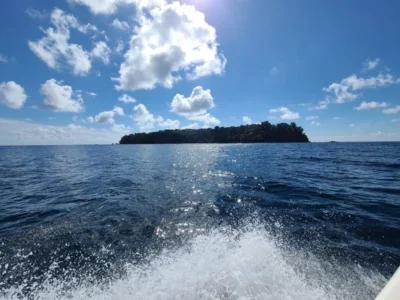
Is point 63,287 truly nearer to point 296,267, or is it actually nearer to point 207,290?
point 207,290

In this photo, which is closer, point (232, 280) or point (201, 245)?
point (232, 280)

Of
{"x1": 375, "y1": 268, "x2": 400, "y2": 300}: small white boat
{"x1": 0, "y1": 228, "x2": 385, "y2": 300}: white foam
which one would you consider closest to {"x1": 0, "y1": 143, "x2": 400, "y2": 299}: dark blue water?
{"x1": 0, "y1": 228, "x2": 385, "y2": 300}: white foam

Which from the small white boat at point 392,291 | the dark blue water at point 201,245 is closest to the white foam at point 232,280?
the dark blue water at point 201,245

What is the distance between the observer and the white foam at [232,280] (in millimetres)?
5250

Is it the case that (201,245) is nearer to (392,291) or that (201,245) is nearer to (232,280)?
(232,280)

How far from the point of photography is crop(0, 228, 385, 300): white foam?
17.2ft

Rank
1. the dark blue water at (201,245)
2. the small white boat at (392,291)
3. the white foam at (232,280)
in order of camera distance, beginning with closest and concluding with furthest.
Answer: the small white boat at (392,291) < the white foam at (232,280) < the dark blue water at (201,245)

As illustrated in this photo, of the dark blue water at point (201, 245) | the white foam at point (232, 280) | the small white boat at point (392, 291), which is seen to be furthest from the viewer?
the dark blue water at point (201, 245)

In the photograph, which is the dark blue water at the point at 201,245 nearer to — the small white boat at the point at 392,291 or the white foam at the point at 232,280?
the white foam at the point at 232,280

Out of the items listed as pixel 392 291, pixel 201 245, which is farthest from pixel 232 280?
pixel 392 291

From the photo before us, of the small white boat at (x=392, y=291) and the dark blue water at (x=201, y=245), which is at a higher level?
the small white boat at (x=392, y=291)

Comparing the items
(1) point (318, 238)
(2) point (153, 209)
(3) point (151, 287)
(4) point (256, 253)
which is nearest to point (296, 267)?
(4) point (256, 253)

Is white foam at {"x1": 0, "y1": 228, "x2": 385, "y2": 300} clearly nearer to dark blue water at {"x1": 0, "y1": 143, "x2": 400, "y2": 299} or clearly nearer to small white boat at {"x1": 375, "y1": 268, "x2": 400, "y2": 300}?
dark blue water at {"x1": 0, "y1": 143, "x2": 400, "y2": 299}

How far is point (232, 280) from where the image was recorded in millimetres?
5711
